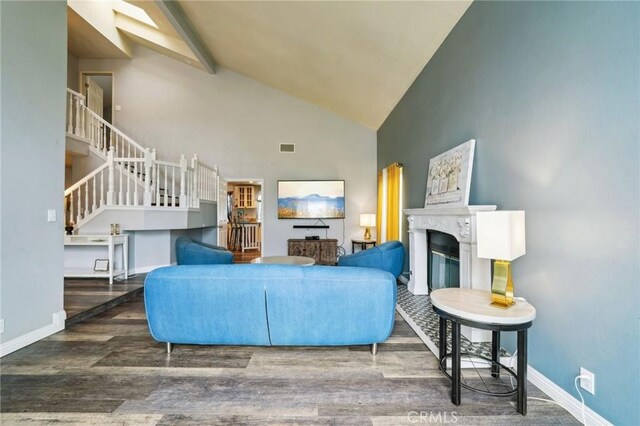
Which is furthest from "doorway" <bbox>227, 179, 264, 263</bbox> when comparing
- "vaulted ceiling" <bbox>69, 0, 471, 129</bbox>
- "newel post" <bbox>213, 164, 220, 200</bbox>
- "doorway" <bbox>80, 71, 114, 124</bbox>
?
"doorway" <bbox>80, 71, 114, 124</bbox>

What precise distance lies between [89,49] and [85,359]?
7368mm

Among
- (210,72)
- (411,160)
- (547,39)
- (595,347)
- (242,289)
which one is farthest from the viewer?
(210,72)

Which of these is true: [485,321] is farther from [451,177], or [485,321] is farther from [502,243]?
[451,177]

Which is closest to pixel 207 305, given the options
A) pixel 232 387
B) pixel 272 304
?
pixel 272 304

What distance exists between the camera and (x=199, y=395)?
182 centimetres

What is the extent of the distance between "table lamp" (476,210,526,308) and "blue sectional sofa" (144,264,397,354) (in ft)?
2.42

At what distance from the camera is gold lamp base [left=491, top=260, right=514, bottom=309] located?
5.69ft

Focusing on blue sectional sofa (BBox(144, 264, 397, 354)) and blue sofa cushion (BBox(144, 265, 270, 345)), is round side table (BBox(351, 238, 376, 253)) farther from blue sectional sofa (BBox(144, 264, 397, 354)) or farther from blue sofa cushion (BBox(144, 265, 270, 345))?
blue sofa cushion (BBox(144, 265, 270, 345))

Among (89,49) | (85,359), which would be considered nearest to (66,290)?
(85,359)

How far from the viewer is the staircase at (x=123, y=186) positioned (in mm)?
4703

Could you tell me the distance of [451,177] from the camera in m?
2.96

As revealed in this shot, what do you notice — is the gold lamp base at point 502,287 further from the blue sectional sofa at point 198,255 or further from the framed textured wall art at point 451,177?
the blue sectional sofa at point 198,255

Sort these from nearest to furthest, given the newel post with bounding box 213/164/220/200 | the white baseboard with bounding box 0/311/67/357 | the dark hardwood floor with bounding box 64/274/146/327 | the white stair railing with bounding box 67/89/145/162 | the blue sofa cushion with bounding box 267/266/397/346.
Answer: the blue sofa cushion with bounding box 267/266/397/346, the white baseboard with bounding box 0/311/67/357, the dark hardwood floor with bounding box 64/274/146/327, the white stair railing with bounding box 67/89/145/162, the newel post with bounding box 213/164/220/200

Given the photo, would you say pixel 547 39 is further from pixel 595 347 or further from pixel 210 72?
pixel 210 72
